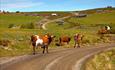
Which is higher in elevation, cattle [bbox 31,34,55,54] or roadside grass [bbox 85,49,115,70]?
cattle [bbox 31,34,55,54]

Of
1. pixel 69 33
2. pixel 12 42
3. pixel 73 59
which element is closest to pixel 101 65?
pixel 73 59

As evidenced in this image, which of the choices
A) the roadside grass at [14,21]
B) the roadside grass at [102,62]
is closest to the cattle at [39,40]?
the roadside grass at [102,62]

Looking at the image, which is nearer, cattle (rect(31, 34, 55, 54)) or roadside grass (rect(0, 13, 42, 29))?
cattle (rect(31, 34, 55, 54))

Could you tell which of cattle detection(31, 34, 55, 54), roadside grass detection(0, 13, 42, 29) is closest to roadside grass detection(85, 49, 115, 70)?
cattle detection(31, 34, 55, 54)

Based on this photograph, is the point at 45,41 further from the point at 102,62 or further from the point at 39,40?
the point at 102,62

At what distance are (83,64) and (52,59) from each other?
10.5 ft

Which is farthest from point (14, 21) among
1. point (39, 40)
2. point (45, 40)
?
point (39, 40)

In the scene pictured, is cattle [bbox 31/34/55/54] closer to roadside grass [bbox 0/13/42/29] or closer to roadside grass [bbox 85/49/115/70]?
roadside grass [bbox 85/49/115/70]

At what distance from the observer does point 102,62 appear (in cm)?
3462

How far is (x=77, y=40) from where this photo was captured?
46.7m

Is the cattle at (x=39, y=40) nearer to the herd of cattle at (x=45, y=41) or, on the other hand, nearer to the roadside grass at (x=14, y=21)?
the herd of cattle at (x=45, y=41)

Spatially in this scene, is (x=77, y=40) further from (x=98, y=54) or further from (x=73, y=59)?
(x=73, y=59)

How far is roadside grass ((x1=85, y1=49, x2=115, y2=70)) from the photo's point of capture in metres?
30.2

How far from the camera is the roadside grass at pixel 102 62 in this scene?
30.2m
